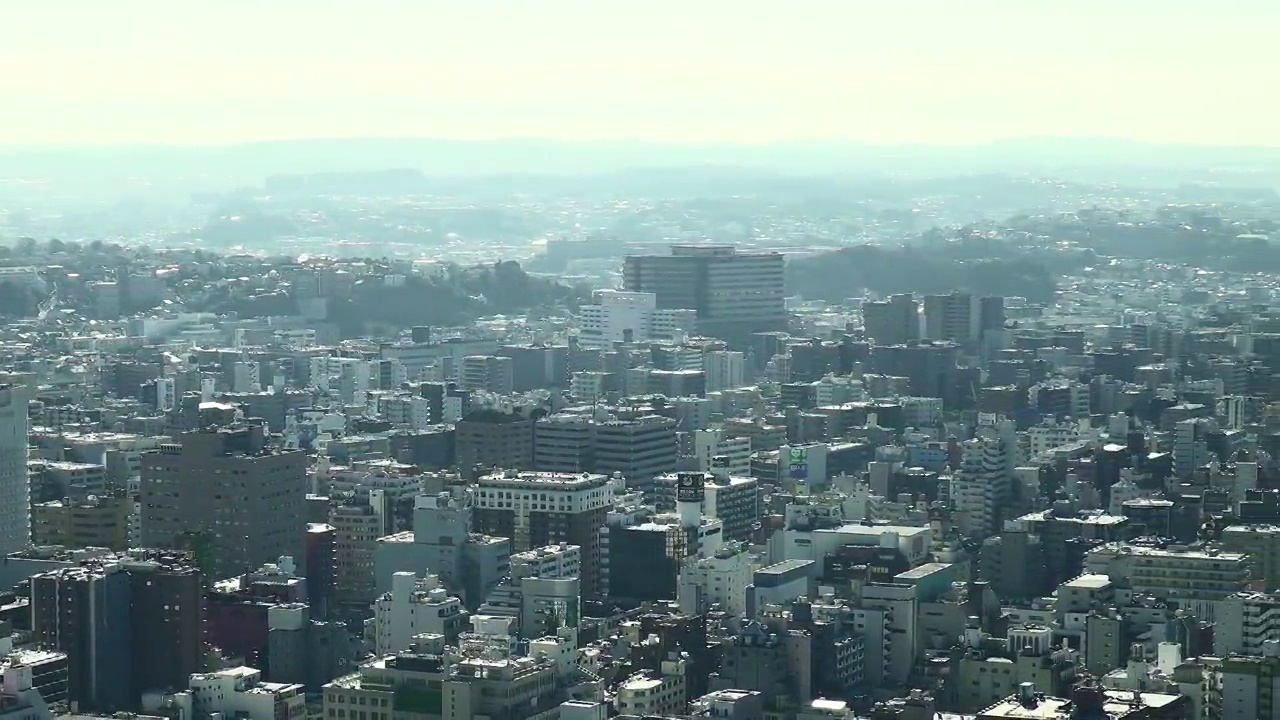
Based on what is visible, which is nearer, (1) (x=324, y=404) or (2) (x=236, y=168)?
(1) (x=324, y=404)

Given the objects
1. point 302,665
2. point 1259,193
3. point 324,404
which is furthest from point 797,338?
point 1259,193

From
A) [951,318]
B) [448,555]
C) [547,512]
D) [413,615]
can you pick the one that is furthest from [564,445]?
[951,318]

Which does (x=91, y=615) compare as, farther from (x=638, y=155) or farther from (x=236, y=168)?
(x=638, y=155)

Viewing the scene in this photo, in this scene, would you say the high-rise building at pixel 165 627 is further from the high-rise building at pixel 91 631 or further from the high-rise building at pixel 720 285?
the high-rise building at pixel 720 285

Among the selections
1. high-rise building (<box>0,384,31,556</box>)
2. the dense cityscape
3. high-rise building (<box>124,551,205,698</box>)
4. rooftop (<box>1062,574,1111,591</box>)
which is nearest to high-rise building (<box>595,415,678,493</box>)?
the dense cityscape

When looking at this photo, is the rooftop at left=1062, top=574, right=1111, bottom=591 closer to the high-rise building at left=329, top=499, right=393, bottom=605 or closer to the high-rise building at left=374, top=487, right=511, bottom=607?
the high-rise building at left=374, top=487, right=511, bottom=607

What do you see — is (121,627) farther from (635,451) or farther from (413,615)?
(635,451)
